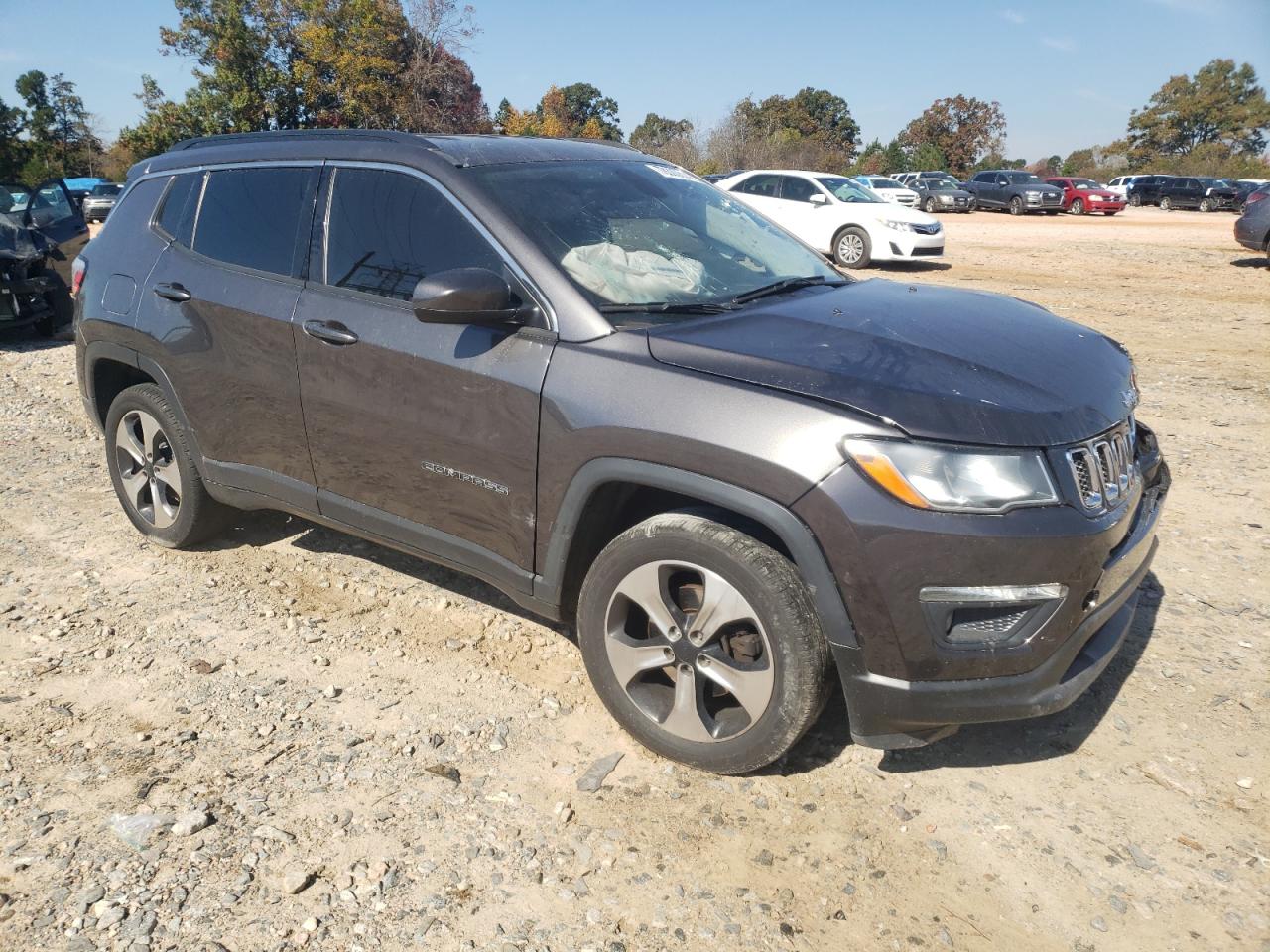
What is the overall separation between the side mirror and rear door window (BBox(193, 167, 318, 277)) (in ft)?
3.36

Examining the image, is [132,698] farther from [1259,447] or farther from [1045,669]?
[1259,447]

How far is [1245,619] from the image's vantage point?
→ 390 centimetres

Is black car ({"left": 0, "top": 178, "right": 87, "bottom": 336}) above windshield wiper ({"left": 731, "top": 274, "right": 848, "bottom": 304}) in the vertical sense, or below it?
below

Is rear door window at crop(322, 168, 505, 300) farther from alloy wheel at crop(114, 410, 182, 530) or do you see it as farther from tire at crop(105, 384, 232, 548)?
alloy wheel at crop(114, 410, 182, 530)

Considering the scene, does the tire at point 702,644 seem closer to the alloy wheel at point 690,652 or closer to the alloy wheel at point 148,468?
the alloy wheel at point 690,652

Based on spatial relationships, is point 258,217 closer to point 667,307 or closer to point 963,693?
point 667,307

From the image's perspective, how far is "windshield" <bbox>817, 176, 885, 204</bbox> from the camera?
16469 millimetres

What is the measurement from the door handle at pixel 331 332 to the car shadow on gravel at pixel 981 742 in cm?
208

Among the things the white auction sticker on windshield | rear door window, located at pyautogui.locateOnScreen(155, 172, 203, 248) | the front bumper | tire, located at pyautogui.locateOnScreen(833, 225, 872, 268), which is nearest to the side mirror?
the front bumper

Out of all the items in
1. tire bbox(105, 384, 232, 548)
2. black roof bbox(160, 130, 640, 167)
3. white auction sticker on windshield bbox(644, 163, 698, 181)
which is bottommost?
tire bbox(105, 384, 232, 548)

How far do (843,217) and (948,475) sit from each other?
1447 cm

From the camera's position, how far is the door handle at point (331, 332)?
3465 millimetres

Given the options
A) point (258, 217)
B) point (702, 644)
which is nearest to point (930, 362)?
point (702, 644)

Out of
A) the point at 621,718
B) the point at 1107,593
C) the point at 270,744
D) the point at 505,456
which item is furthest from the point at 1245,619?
the point at 270,744
